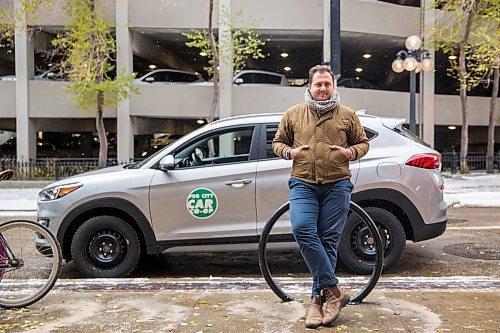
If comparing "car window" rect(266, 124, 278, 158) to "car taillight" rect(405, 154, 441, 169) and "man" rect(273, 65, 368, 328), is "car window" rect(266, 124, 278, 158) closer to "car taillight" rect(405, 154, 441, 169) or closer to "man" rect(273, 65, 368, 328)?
"car taillight" rect(405, 154, 441, 169)

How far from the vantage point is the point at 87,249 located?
6.29 meters

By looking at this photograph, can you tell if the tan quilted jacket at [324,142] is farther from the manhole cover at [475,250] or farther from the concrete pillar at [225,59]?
the concrete pillar at [225,59]

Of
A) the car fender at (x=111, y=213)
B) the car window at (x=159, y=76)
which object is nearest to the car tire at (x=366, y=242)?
the car fender at (x=111, y=213)

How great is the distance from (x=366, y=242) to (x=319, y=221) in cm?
212

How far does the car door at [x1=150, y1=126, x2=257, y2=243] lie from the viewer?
6242 millimetres

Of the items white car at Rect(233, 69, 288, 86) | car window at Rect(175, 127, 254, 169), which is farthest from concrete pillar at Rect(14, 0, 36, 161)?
car window at Rect(175, 127, 254, 169)

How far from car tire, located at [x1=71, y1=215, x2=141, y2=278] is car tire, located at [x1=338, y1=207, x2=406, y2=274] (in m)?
2.39

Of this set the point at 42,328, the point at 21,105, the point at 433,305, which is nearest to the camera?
the point at 42,328

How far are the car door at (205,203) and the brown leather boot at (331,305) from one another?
2.15 m

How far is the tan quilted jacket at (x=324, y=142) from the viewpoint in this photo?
4.17m

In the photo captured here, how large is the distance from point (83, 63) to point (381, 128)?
15522mm

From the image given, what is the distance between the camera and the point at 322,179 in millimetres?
4188

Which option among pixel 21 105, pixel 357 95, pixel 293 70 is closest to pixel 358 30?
pixel 357 95

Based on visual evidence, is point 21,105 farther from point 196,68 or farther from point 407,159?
point 407,159
